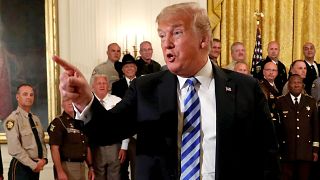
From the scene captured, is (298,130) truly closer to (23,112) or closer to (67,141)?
(67,141)

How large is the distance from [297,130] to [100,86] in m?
2.55

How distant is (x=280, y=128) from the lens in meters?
6.47

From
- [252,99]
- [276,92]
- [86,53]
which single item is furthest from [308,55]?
[252,99]

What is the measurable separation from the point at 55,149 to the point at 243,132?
3.98 meters

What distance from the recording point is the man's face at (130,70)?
265 inches

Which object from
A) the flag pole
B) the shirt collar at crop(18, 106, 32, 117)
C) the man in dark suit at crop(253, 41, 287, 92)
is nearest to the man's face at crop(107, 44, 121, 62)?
the shirt collar at crop(18, 106, 32, 117)

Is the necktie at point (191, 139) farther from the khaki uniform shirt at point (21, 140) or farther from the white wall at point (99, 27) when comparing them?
the white wall at point (99, 27)

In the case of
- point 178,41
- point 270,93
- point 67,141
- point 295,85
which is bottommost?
point 67,141

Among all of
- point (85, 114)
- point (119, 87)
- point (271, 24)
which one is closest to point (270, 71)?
point (119, 87)

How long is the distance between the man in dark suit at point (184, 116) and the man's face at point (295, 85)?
Result: 4.50 meters

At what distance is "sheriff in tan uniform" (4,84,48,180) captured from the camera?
18.1 ft

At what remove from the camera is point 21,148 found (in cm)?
551

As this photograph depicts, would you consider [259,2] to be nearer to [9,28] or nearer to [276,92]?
[276,92]

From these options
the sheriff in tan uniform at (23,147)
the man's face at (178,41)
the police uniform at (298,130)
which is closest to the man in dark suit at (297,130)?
the police uniform at (298,130)
